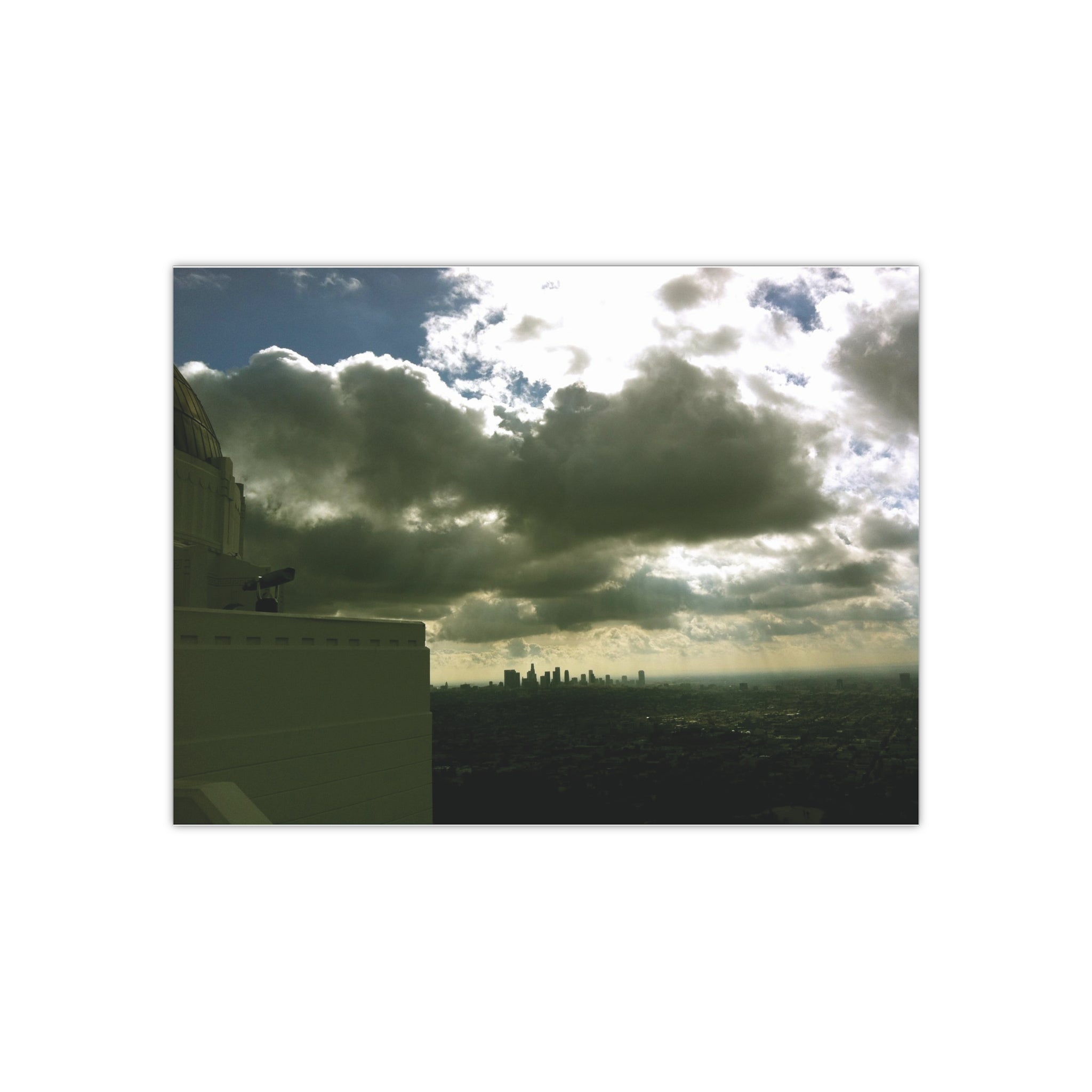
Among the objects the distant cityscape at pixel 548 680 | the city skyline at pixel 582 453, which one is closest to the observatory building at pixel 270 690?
the city skyline at pixel 582 453

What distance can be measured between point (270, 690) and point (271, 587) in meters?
0.71

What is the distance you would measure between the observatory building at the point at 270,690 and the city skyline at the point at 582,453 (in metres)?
0.20

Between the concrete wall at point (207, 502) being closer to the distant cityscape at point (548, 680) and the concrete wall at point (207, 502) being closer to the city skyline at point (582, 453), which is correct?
the city skyline at point (582, 453)

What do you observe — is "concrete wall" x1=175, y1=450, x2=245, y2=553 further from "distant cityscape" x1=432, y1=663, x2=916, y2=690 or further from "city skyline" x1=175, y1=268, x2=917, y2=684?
"distant cityscape" x1=432, y1=663, x2=916, y2=690

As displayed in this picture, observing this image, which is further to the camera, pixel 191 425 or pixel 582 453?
pixel 582 453

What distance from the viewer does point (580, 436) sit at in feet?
13.3

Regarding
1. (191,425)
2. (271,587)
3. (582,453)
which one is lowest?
(271,587)

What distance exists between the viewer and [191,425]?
3852mm

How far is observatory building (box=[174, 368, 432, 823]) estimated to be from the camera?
3514 mm

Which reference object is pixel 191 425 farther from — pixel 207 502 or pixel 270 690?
pixel 270 690

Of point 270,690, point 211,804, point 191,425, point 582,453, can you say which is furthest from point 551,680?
point 191,425

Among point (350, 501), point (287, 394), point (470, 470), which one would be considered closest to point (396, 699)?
point (350, 501)

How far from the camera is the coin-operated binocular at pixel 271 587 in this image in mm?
3982

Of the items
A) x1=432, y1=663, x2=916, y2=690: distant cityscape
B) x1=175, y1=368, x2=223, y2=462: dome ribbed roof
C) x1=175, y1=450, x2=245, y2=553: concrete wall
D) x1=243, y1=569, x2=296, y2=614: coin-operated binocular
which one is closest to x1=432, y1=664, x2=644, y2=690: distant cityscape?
x1=432, y1=663, x2=916, y2=690: distant cityscape
